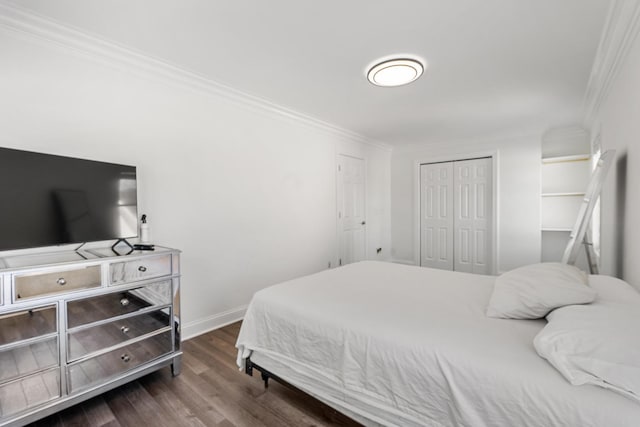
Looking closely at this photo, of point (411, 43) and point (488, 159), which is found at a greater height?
point (411, 43)

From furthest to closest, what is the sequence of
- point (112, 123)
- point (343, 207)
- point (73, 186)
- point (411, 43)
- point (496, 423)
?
1. point (343, 207)
2. point (112, 123)
3. point (411, 43)
4. point (73, 186)
5. point (496, 423)

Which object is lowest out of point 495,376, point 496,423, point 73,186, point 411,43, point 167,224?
point 496,423

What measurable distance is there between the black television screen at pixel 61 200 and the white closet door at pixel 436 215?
184 inches

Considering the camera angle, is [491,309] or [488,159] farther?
[488,159]

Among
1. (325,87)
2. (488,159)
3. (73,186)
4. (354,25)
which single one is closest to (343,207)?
(325,87)

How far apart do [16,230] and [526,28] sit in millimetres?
3355

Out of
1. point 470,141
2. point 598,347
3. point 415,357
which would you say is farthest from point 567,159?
point 415,357

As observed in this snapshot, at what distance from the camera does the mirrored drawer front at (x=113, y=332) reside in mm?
1652

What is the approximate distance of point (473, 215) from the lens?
4898 mm

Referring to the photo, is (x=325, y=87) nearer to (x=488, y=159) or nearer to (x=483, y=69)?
(x=483, y=69)

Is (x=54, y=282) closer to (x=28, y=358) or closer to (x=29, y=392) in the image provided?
(x=28, y=358)

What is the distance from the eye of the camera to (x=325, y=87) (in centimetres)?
284

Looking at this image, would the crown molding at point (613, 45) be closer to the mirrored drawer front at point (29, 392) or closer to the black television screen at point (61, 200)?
the black television screen at point (61, 200)

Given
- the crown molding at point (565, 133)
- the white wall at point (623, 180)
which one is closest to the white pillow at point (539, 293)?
the white wall at point (623, 180)
